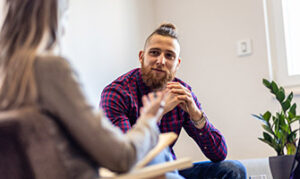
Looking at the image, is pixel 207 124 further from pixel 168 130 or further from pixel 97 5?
pixel 97 5

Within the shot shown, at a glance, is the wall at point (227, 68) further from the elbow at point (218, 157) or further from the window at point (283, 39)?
the elbow at point (218, 157)

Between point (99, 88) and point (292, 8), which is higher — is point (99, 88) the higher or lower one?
the lower one

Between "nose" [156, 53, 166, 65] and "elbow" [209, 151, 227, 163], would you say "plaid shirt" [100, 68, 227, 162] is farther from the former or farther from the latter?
"nose" [156, 53, 166, 65]

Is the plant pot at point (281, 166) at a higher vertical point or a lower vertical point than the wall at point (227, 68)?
lower

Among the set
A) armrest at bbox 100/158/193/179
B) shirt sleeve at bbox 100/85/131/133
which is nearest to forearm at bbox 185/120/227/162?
shirt sleeve at bbox 100/85/131/133

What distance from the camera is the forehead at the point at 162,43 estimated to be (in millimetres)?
2023

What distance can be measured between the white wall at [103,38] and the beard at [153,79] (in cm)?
36

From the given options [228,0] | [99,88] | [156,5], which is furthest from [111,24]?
[228,0]

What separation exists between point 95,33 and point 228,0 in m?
0.93

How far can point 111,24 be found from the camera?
238cm

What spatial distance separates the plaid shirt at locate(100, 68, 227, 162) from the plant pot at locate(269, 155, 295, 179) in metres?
0.24

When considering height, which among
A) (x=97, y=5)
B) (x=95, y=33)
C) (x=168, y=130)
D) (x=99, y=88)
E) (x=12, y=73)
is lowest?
(x=168, y=130)

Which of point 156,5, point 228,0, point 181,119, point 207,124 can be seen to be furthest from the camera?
point 156,5

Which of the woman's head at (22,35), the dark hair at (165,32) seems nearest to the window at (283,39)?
the dark hair at (165,32)
